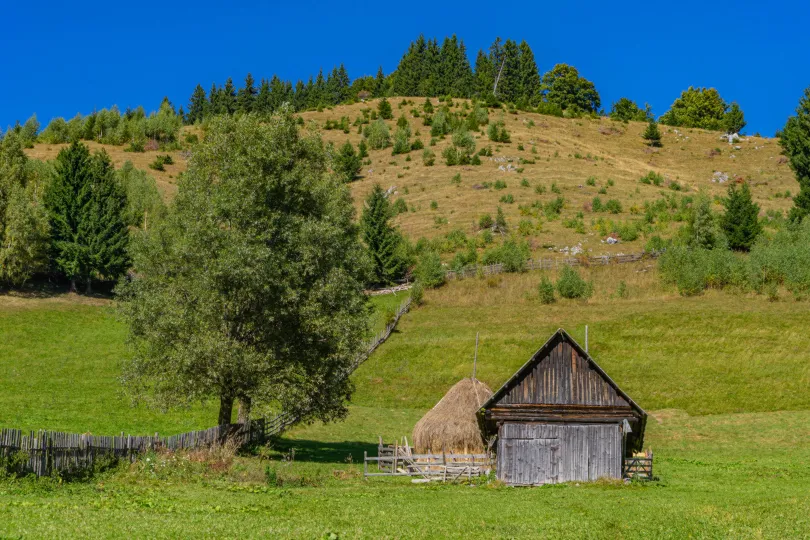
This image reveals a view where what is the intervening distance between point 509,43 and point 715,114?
150 ft

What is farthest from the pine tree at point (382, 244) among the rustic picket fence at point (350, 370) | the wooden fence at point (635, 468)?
the wooden fence at point (635, 468)

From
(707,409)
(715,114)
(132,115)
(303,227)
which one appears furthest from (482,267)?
(715,114)

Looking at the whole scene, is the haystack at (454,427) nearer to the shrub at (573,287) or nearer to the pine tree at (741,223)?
the shrub at (573,287)

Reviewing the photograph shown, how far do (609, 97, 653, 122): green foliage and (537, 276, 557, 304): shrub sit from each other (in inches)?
3682

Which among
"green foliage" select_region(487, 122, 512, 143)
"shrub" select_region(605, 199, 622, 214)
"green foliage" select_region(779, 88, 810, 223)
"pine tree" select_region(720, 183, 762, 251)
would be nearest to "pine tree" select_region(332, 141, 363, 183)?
"green foliage" select_region(487, 122, 512, 143)

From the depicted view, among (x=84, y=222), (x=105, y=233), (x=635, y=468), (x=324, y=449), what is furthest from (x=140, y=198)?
(x=635, y=468)

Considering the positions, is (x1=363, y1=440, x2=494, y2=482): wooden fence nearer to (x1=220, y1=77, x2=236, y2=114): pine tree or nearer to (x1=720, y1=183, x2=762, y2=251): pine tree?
(x1=720, y1=183, x2=762, y2=251): pine tree

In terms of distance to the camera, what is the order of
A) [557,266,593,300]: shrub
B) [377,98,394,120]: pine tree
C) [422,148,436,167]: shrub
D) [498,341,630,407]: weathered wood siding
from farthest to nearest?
[377,98,394,120]: pine tree
[422,148,436,167]: shrub
[557,266,593,300]: shrub
[498,341,630,407]: weathered wood siding

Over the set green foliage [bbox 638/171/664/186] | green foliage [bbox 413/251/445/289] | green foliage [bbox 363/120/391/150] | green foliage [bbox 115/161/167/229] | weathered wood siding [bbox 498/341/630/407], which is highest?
green foliage [bbox 363/120/391/150]

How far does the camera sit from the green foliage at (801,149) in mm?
95750

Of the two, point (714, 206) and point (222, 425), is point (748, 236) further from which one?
point (222, 425)

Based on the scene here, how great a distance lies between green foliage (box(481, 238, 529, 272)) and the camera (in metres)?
84.8

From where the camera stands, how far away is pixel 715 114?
172750 mm

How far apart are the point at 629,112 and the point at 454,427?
146 m
